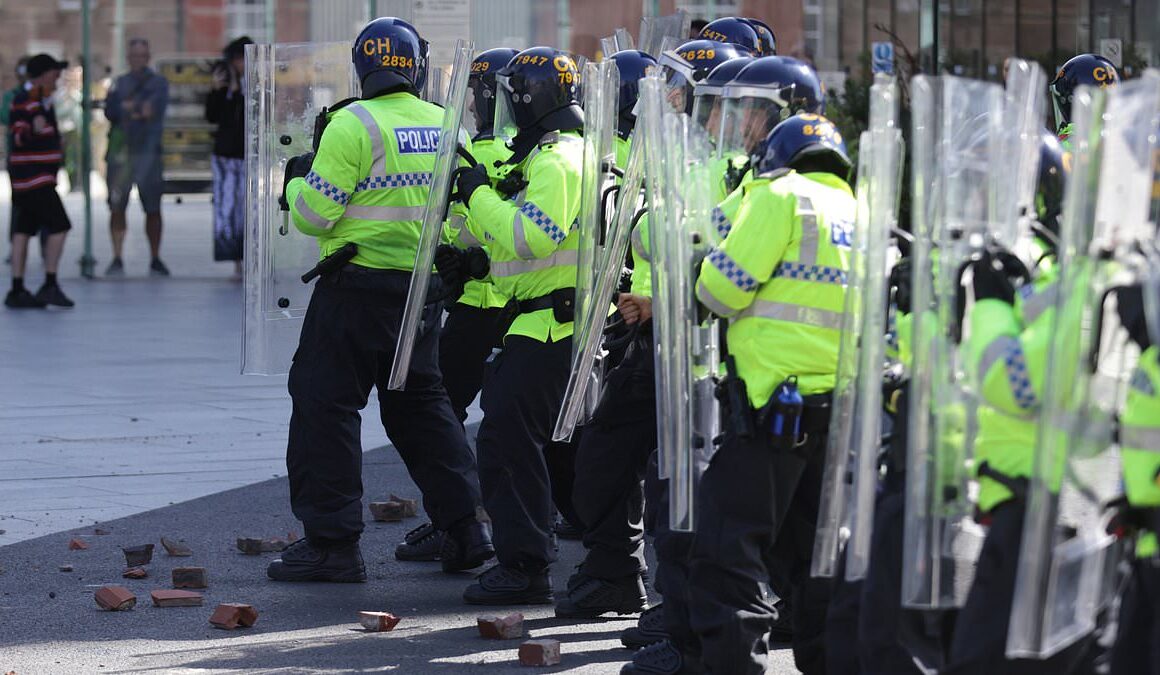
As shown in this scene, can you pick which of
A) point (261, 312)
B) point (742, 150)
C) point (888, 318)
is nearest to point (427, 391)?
point (261, 312)

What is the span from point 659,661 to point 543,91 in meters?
1.89

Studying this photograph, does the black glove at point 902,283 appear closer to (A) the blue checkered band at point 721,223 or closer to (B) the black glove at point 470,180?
(A) the blue checkered band at point 721,223

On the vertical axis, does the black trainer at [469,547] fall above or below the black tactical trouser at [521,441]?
below

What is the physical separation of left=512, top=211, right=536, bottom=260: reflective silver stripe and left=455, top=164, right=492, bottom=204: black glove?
0.24 metres

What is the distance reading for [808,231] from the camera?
4613 millimetres

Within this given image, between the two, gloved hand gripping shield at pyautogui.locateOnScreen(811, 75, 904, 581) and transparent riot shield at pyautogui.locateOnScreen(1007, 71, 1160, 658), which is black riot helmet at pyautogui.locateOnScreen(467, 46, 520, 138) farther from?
transparent riot shield at pyautogui.locateOnScreen(1007, 71, 1160, 658)

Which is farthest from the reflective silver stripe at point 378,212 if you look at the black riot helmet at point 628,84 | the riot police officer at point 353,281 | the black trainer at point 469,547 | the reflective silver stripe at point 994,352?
the reflective silver stripe at point 994,352

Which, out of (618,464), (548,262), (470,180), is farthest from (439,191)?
(618,464)

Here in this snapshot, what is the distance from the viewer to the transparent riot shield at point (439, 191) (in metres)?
6.12

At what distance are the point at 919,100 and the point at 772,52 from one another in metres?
3.95

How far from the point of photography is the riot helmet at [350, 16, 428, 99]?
6449mm

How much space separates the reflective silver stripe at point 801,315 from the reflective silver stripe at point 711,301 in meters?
0.08

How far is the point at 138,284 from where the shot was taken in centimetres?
1659

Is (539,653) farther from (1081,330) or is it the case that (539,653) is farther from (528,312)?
(1081,330)
